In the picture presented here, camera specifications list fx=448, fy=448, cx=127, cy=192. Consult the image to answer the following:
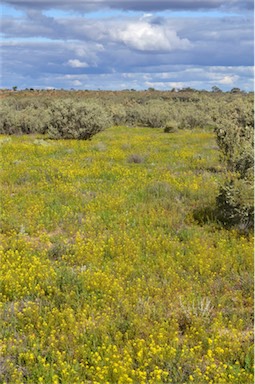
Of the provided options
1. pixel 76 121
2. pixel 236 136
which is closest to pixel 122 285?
pixel 236 136

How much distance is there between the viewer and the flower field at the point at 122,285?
495 cm

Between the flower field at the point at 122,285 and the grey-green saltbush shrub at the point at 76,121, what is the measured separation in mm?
11851

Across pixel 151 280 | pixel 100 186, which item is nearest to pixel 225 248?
pixel 151 280

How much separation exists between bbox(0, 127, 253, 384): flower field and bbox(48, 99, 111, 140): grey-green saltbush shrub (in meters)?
11.9

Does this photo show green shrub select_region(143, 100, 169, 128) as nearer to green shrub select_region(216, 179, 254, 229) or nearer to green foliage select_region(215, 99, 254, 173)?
green foliage select_region(215, 99, 254, 173)

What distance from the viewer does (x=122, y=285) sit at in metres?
6.85

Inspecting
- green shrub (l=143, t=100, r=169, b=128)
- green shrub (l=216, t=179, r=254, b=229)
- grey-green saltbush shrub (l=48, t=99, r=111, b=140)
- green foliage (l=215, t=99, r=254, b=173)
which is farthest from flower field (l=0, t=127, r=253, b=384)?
green shrub (l=143, t=100, r=169, b=128)

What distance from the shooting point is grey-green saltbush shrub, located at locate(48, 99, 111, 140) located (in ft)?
81.1

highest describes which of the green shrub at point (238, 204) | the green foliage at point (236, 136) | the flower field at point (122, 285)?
the green foliage at point (236, 136)

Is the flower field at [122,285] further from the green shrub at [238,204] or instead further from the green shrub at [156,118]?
Result: the green shrub at [156,118]

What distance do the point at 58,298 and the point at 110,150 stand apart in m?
13.2

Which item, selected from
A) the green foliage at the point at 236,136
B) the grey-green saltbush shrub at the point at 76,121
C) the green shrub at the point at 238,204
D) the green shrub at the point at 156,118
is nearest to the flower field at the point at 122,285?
the green shrub at the point at 238,204

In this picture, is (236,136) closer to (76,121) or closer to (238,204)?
(238,204)

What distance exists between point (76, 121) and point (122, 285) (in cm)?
1903
